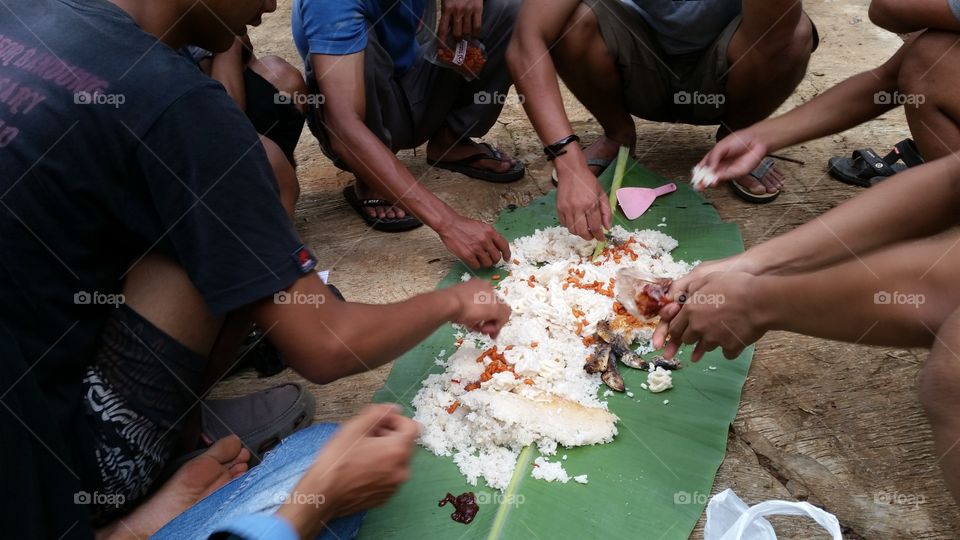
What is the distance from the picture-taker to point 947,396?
1.45 meters

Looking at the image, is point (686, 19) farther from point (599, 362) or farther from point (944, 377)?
point (944, 377)

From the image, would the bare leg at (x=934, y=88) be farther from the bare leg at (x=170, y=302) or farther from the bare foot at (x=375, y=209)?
the bare leg at (x=170, y=302)

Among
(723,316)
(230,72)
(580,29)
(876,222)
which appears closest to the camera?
(723,316)

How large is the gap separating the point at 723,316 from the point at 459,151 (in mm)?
1896

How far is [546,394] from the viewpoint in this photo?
2176mm

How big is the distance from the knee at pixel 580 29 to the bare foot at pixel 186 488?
2081 mm

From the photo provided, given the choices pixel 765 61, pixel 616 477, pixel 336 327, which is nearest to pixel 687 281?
pixel 616 477

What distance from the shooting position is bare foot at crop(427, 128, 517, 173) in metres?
3.38

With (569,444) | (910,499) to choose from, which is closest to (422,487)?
(569,444)

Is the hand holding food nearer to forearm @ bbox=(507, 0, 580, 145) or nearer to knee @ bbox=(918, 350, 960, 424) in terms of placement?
knee @ bbox=(918, 350, 960, 424)

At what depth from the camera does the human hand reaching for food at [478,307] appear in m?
2.00

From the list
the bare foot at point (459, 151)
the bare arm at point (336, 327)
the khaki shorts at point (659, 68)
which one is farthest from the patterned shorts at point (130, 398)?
the khaki shorts at point (659, 68)

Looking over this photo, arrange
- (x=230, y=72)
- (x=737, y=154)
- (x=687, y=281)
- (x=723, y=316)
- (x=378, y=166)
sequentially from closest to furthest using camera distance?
(x=723, y=316)
(x=687, y=281)
(x=737, y=154)
(x=230, y=72)
(x=378, y=166)

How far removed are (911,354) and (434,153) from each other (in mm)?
2197
